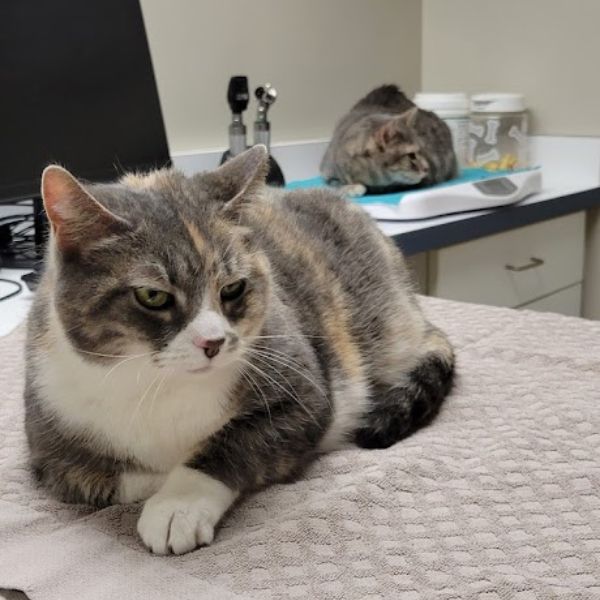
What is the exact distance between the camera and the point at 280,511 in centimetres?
85

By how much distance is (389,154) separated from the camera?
2.24 meters

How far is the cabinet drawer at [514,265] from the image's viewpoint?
6.73ft

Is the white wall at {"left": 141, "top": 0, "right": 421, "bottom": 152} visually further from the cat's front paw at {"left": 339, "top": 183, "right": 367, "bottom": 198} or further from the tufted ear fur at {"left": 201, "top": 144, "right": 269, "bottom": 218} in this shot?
the tufted ear fur at {"left": 201, "top": 144, "right": 269, "bottom": 218}

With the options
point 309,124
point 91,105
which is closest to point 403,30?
point 309,124

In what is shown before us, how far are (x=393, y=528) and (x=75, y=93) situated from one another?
1.25 metres

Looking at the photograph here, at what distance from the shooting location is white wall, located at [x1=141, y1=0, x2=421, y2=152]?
213cm

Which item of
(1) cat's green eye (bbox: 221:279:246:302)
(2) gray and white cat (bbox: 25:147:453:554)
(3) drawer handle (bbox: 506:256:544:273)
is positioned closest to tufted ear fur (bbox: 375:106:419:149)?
(3) drawer handle (bbox: 506:256:544:273)

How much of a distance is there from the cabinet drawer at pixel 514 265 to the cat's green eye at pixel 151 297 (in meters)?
1.30

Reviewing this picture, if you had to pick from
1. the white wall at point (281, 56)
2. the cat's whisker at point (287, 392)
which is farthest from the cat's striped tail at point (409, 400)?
the white wall at point (281, 56)

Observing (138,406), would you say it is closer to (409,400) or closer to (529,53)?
(409,400)

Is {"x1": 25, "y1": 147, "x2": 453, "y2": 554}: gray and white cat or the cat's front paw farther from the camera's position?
the cat's front paw

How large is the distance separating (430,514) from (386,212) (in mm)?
1203

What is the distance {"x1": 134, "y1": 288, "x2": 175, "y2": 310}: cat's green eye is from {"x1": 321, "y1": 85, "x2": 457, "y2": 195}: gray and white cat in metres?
1.47

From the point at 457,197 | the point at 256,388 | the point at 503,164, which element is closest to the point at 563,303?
the point at 503,164
